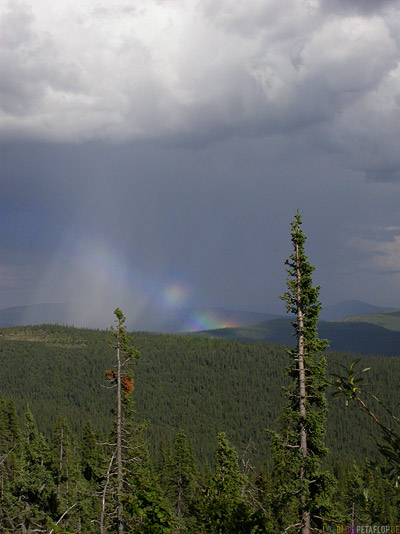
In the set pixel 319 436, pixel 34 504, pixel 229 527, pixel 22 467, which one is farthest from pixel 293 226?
pixel 34 504

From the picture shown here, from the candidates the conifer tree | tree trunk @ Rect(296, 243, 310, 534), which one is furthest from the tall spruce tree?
the conifer tree

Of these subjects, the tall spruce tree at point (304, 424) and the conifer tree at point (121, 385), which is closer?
the tall spruce tree at point (304, 424)

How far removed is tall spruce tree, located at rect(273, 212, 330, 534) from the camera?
19.1 metres

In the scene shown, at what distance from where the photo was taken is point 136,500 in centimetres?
1119

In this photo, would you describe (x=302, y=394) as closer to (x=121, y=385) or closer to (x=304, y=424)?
(x=304, y=424)

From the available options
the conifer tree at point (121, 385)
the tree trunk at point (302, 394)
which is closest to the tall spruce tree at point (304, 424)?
the tree trunk at point (302, 394)

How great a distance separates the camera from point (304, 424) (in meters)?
19.9

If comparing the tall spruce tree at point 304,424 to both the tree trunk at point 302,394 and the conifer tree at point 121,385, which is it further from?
the conifer tree at point 121,385

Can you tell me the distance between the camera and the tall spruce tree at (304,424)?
62.7 ft

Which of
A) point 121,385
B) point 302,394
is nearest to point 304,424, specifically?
point 302,394

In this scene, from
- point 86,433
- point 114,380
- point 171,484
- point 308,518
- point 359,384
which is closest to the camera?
point 359,384

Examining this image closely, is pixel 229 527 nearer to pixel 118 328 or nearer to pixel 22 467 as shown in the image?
pixel 118 328

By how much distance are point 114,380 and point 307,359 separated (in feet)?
35.0

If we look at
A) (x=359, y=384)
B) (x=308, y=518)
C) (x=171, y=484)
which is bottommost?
(x=171, y=484)
